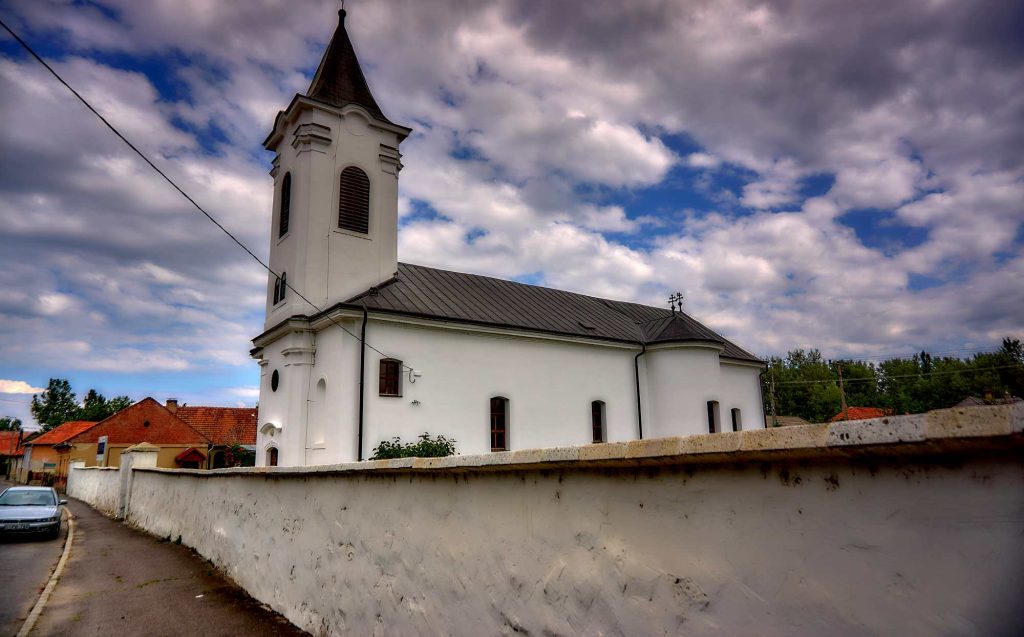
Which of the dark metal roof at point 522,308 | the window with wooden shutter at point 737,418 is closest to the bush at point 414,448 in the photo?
the dark metal roof at point 522,308

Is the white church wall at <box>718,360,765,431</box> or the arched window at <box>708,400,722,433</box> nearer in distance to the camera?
the arched window at <box>708,400,722,433</box>

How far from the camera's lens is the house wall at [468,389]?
17.3 metres

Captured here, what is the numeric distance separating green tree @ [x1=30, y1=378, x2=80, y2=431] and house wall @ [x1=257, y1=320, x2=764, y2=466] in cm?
10338

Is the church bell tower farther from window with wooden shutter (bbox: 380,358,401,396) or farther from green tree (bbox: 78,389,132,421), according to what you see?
green tree (bbox: 78,389,132,421)

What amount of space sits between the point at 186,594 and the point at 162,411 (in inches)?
1575

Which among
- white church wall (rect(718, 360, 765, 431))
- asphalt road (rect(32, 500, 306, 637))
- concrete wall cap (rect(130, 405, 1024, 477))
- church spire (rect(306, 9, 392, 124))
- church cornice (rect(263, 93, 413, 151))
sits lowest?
asphalt road (rect(32, 500, 306, 637))

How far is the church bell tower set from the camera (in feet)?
64.1

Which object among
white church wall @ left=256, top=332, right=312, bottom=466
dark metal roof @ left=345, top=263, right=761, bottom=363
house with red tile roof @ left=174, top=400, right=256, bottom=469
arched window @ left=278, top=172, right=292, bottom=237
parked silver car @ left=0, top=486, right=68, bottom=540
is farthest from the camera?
house with red tile roof @ left=174, top=400, right=256, bottom=469

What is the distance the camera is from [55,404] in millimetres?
100938

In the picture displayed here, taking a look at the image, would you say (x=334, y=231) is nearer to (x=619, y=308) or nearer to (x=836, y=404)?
(x=619, y=308)

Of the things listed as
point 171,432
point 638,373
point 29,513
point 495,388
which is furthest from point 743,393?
point 171,432

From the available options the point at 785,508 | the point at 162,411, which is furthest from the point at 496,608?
the point at 162,411

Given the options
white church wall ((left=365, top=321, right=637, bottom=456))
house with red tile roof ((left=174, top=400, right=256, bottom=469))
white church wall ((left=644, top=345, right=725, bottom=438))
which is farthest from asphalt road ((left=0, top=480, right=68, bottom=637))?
house with red tile roof ((left=174, top=400, right=256, bottom=469))

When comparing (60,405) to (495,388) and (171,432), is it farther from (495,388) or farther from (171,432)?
(495,388)
